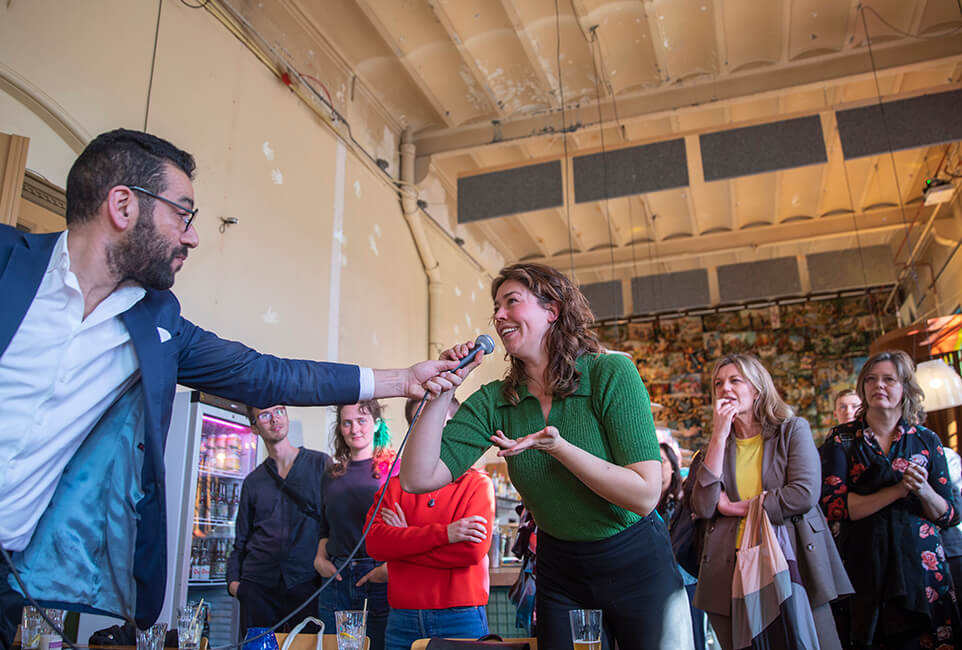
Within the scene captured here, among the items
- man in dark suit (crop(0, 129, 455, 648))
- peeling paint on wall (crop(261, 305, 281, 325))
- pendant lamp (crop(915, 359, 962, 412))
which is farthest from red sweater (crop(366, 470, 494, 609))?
pendant lamp (crop(915, 359, 962, 412))

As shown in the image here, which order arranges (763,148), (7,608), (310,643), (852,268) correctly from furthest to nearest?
1. (852,268)
2. (763,148)
3. (310,643)
4. (7,608)

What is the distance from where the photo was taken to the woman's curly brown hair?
1.79 metres

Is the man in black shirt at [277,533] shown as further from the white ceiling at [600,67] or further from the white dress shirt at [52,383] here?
the white ceiling at [600,67]

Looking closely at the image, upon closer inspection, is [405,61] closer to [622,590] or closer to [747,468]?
[747,468]

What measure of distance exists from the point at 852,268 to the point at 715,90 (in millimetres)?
3956

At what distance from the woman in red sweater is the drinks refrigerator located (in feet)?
5.65

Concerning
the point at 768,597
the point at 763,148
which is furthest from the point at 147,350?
the point at 763,148

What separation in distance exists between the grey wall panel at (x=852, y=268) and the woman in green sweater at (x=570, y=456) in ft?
29.5

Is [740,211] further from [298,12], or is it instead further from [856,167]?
[298,12]

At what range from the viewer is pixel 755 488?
2555 mm

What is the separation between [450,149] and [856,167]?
17.0 ft

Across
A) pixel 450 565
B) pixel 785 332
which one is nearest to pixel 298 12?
pixel 450 565

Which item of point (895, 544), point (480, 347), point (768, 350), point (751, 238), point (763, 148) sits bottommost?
point (895, 544)

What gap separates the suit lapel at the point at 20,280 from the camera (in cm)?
133
